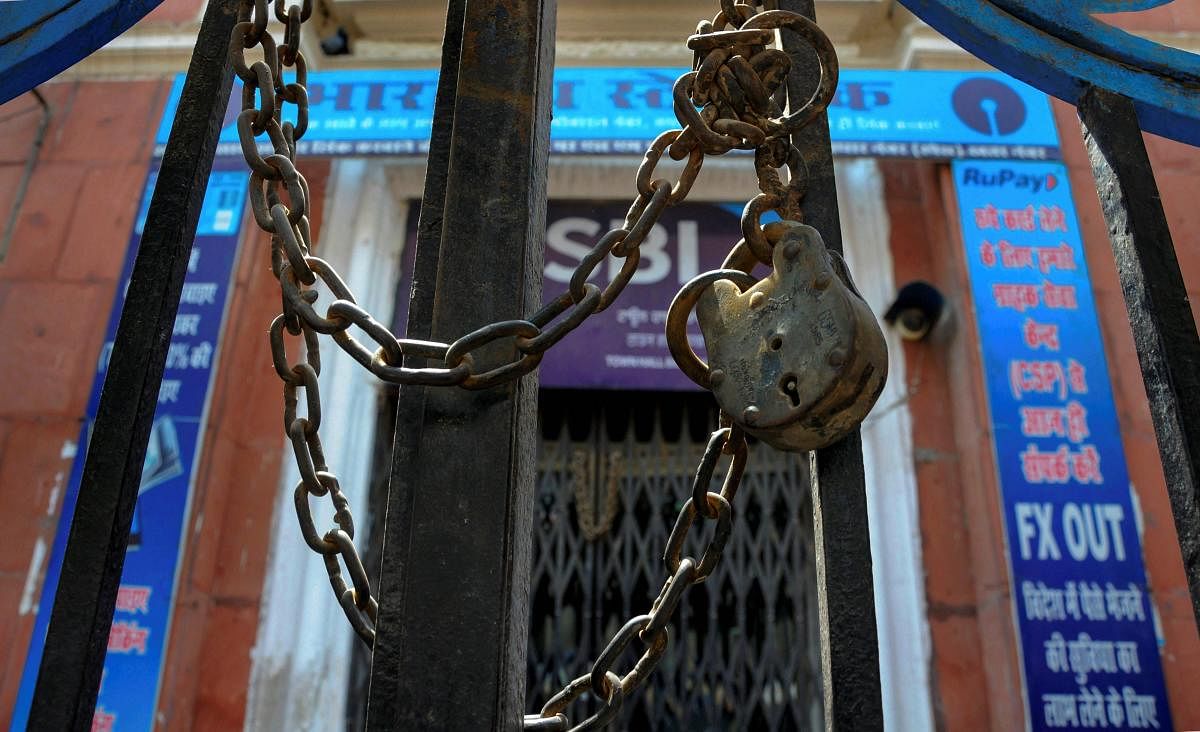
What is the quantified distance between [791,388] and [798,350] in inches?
1.3

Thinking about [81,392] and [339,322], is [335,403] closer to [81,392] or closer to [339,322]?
[81,392]

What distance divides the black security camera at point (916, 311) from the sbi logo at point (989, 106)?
0.79 meters

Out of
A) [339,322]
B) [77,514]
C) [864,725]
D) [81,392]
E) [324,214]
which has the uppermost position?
[324,214]

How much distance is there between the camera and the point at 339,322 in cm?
80

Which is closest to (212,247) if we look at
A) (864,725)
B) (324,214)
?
(324,214)

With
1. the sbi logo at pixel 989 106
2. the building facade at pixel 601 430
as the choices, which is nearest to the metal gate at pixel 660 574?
the building facade at pixel 601 430

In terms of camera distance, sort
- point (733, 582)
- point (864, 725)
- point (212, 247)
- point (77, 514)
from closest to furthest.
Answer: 1. point (864, 725)
2. point (77, 514)
3. point (733, 582)
4. point (212, 247)

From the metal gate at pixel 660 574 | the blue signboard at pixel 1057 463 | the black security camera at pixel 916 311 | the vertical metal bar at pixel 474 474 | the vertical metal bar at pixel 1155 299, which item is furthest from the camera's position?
the black security camera at pixel 916 311

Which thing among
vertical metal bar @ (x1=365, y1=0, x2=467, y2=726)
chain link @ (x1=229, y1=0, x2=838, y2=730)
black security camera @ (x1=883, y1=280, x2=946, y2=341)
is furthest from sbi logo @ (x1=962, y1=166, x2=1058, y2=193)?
vertical metal bar @ (x1=365, y1=0, x2=467, y2=726)

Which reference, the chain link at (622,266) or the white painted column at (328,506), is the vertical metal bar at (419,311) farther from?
the white painted column at (328,506)

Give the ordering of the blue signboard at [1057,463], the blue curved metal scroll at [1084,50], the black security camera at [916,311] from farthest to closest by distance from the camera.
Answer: the black security camera at [916,311] → the blue signboard at [1057,463] → the blue curved metal scroll at [1084,50]

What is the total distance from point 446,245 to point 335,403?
3.23 meters

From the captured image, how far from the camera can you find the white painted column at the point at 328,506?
3.48m

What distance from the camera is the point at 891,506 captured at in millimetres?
3684
